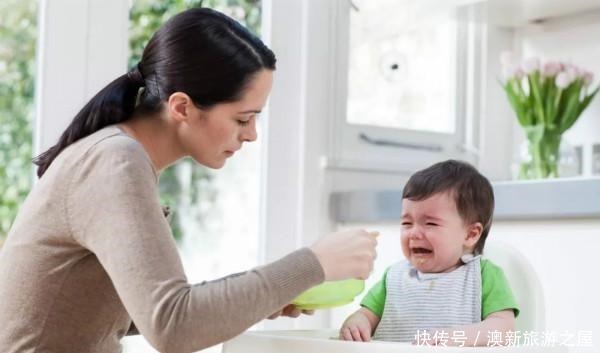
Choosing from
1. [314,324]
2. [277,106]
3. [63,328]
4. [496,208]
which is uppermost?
[277,106]

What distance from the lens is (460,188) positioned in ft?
4.87

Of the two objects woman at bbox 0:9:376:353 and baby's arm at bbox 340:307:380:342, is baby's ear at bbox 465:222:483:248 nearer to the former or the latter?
baby's arm at bbox 340:307:380:342

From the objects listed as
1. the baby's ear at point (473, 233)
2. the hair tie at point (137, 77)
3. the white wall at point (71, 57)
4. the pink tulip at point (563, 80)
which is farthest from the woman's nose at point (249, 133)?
the pink tulip at point (563, 80)

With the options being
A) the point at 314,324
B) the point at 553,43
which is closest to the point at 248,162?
the point at 314,324

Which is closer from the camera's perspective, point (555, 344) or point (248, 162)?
point (555, 344)

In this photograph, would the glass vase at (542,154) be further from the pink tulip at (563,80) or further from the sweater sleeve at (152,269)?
the sweater sleeve at (152,269)

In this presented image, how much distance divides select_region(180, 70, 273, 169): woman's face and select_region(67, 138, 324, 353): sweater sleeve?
5.8 inches

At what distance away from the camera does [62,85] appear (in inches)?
76.9

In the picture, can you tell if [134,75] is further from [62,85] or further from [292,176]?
[292,176]

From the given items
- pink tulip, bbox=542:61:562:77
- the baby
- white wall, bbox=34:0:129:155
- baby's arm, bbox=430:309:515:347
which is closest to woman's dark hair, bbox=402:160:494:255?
the baby

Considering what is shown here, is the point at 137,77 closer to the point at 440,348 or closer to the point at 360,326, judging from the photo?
the point at 360,326

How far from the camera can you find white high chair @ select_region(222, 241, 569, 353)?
3.50 feet

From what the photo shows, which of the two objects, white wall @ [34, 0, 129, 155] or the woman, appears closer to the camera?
the woman

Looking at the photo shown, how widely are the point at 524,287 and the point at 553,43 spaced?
4.21 feet
